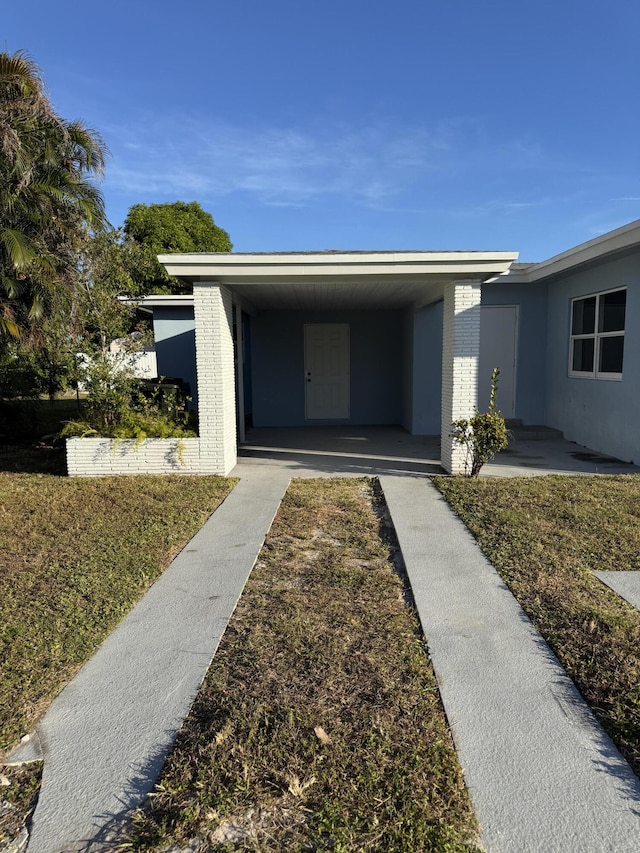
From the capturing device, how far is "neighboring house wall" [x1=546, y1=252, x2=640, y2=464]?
7688mm

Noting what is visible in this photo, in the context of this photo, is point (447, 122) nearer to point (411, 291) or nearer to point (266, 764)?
point (411, 291)

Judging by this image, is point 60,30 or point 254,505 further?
point 60,30

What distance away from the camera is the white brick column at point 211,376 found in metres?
7.04

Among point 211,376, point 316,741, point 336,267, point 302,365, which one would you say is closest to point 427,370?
point 302,365

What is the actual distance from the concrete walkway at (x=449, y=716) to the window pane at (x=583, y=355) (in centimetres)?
639

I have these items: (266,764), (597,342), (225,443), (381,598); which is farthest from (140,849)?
(597,342)

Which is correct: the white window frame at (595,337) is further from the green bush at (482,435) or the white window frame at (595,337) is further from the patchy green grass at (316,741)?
the patchy green grass at (316,741)

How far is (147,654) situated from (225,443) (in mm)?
4464

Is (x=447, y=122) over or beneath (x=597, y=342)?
over

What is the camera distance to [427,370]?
1048 cm

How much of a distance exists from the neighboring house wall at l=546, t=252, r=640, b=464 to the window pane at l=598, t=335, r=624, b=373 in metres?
0.20

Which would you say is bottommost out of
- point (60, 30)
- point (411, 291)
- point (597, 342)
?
point (597, 342)

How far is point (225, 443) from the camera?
7168 mm

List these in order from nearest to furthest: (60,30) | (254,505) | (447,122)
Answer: (254,505), (60,30), (447,122)
